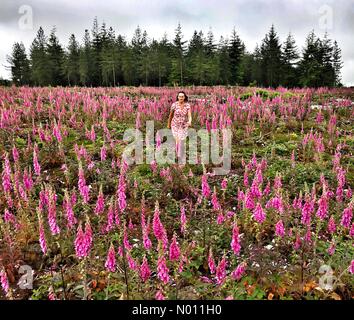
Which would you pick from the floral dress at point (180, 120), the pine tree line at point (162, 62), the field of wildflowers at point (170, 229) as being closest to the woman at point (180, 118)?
the floral dress at point (180, 120)

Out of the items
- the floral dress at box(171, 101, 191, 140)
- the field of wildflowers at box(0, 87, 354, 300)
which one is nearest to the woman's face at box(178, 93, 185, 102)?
the floral dress at box(171, 101, 191, 140)

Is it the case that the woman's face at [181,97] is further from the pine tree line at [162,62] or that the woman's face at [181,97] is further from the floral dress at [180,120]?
the pine tree line at [162,62]

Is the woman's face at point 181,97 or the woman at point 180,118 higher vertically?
the woman's face at point 181,97

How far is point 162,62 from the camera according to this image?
56.0 meters

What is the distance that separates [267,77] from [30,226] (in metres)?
59.3

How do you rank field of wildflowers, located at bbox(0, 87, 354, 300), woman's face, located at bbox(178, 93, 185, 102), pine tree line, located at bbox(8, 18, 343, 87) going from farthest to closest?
pine tree line, located at bbox(8, 18, 343, 87) → woman's face, located at bbox(178, 93, 185, 102) → field of wildflowers, located at bbox(0, 87, 354, 300)

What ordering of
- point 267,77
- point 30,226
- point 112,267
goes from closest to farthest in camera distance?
point 112,267
point 30,226
point 267,77

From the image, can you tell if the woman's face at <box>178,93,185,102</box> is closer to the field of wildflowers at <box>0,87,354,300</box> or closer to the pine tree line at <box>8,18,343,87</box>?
the field of wildflowers at <box>0,87,354,300</box>

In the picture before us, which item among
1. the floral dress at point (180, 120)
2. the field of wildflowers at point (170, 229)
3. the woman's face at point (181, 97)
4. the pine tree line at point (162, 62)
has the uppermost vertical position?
the pine tree line at point (162, 62)

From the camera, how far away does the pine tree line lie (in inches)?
2084

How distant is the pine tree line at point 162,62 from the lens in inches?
2084
